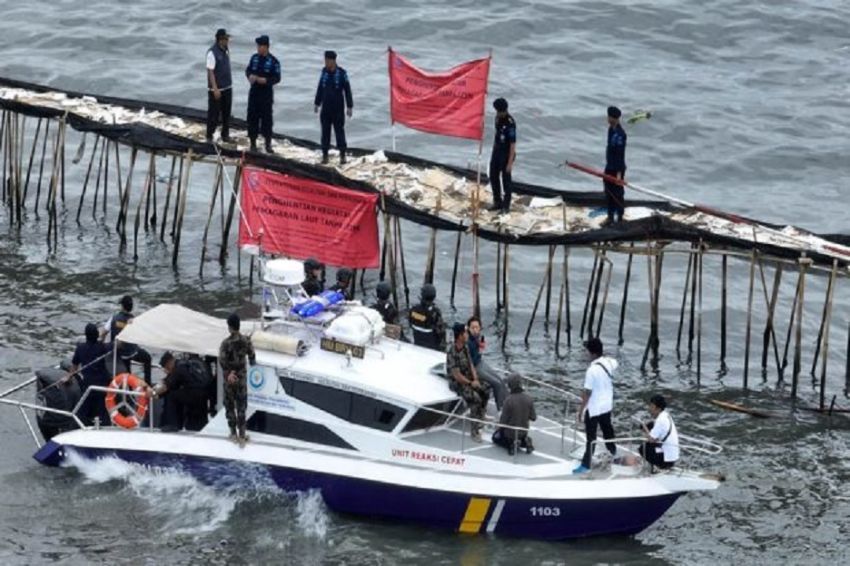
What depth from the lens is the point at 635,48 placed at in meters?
48.4

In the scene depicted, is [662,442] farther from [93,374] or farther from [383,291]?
[93,374]

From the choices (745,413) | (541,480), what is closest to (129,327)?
(541,480)

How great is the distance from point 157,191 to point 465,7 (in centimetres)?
1611

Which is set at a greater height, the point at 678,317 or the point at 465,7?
the point at 465,7

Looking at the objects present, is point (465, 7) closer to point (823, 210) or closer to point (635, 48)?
point (635, 48)

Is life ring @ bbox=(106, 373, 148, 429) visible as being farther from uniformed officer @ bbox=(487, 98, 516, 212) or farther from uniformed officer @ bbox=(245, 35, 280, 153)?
uniformed officer @ bbox=(245, 35, 280, 153)

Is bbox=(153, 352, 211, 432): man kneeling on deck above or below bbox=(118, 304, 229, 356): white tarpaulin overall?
below

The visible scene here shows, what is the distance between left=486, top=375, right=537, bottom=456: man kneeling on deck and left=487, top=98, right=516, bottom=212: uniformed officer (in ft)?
23.5

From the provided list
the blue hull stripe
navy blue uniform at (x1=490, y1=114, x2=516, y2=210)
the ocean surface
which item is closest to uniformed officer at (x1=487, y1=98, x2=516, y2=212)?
navy blue uniform at (x1=490, y1=114, x2=516, y2=210)

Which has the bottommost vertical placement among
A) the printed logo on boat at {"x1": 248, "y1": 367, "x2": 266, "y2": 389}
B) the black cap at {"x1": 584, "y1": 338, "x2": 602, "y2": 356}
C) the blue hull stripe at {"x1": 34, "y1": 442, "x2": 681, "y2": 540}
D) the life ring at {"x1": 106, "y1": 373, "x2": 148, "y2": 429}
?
the blue hull stripe at {"x1": 34, "y1": 442, "x2": 681, "y2": 540}

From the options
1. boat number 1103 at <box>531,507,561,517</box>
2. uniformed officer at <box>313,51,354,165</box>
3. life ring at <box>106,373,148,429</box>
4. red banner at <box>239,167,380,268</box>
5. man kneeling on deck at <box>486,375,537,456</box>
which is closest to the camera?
boat number 1103 at <box>531,507,561,517</box>

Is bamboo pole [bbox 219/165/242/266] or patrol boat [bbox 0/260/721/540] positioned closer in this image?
patrol boat [bbox 0/260/721/540]

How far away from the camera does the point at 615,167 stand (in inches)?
1121

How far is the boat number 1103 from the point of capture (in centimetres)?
2211
